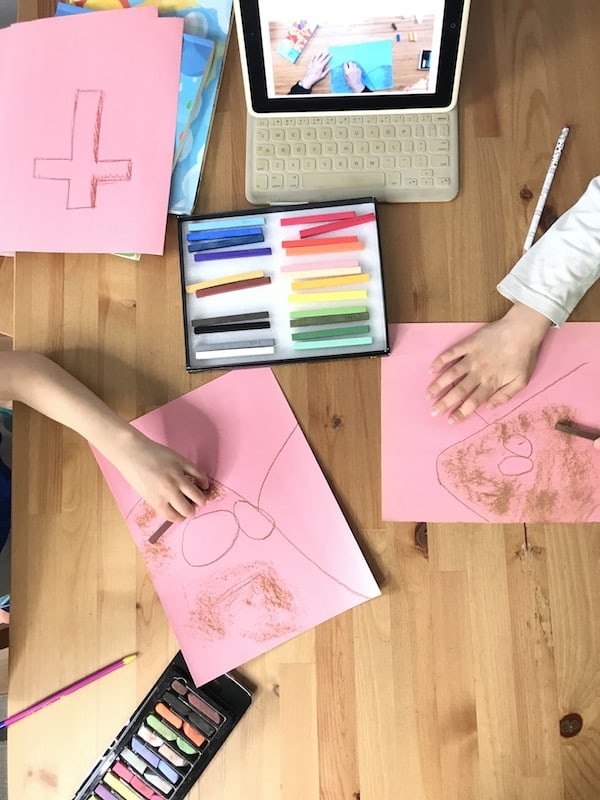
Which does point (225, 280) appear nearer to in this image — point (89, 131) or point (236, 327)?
point (236, 327)

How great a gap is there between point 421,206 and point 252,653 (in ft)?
1.57

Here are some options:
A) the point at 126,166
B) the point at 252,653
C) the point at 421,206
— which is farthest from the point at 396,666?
the point at 126,166

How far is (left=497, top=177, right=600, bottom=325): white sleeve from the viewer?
2.25ft

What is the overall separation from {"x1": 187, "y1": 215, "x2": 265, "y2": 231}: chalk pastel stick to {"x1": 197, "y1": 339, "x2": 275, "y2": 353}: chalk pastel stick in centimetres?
12

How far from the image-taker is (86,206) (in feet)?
2.38

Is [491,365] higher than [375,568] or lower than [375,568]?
higher

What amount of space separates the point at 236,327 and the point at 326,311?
0.09 metres

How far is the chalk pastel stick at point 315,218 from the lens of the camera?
0.71 meters

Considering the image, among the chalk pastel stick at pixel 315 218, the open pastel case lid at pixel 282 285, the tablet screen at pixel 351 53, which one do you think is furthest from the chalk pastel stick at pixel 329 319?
the tablet screen at pixel 351 53

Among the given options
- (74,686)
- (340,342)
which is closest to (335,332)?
(340,342)

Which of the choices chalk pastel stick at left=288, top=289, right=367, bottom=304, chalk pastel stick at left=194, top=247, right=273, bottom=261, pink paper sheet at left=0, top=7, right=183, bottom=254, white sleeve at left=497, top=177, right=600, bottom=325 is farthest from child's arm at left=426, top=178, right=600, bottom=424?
pink paper sheet at left=0, top=7, right=183, bottom=254

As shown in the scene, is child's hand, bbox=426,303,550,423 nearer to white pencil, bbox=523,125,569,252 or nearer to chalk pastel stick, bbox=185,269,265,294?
white pencil, bbox=523,125,569,252

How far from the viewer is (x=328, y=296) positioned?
2.29 ft

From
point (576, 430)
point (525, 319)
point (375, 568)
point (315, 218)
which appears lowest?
point (375, 568)
